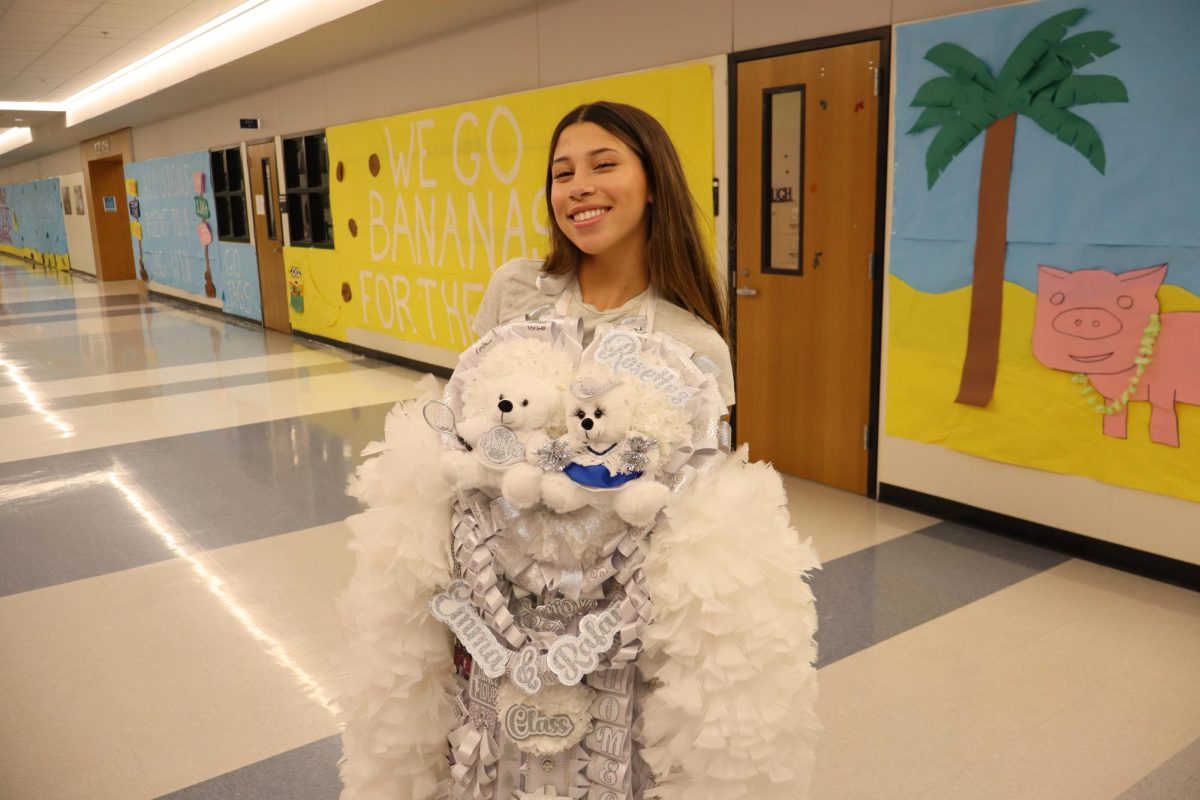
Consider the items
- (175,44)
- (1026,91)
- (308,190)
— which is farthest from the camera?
(175,44)

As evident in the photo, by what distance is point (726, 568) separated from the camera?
129 centimetres

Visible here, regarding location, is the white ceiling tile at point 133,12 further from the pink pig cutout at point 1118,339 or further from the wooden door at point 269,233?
the pink pig cutout at point 1118,339

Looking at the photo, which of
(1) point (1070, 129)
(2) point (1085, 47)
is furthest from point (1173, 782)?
(2) point (1085, 47)

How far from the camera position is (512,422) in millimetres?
1332

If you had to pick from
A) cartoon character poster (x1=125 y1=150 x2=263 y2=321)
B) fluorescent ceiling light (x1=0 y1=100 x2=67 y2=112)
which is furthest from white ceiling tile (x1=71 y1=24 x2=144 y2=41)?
fluorescent ceiling light (x1=0 y1=100 x2=67 y2=112)

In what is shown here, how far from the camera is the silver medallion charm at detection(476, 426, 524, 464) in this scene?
4.32 feet

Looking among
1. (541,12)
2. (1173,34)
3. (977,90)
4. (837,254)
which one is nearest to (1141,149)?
(1173,34)

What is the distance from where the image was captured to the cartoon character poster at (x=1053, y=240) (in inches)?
130

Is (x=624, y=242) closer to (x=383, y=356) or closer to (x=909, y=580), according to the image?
(x=909, y=580)

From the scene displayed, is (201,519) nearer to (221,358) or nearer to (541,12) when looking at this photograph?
(541,12)

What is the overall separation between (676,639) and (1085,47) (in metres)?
3.15

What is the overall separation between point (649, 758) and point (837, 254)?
11.7 ft

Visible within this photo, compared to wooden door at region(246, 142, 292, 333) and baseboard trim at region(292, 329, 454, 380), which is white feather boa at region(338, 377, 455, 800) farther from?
wooden door at region(246, 142, 292, 333)

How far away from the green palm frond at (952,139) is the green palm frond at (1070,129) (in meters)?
0.21
